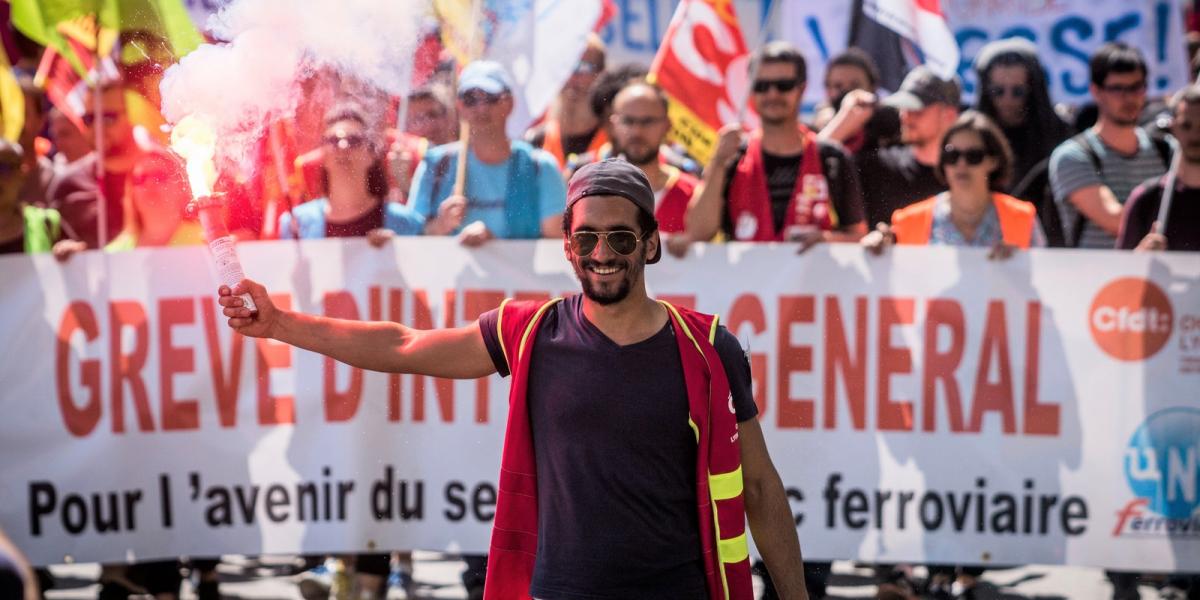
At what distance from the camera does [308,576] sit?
22.9 feet

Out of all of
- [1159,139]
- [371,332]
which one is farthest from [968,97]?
[371,332]

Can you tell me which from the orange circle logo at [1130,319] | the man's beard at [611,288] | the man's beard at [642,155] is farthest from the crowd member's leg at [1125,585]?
the man's beard at [611,288]

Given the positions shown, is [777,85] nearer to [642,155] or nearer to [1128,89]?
[642,155]

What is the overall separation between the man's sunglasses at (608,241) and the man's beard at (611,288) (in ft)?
0.06

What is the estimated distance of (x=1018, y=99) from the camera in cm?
767

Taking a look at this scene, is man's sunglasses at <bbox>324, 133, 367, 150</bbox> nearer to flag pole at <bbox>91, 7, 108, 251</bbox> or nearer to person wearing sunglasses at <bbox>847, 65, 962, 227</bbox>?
flag pole at <bbox>91, 7, 108, 251</bbox>

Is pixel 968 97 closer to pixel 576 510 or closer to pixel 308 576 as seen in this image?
pixel 308 576

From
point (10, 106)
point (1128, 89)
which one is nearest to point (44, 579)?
point (10, 106)

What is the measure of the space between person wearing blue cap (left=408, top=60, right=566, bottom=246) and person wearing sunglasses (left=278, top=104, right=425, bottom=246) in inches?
4.5

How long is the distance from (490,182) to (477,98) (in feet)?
1.12

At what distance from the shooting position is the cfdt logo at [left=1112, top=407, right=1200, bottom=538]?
20.1 feet

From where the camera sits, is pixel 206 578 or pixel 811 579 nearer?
pixel 811 579

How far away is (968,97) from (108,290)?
16.5ft

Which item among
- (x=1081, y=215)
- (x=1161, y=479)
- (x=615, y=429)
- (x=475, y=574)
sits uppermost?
(x=1081, y=215)
